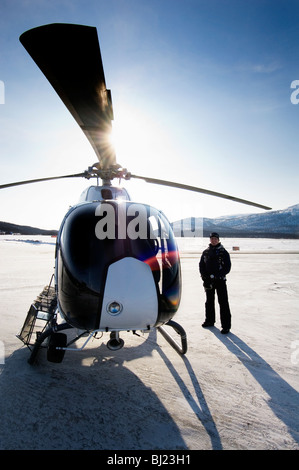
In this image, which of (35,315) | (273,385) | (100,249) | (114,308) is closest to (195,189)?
(100,249)

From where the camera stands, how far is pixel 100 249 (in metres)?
2.63

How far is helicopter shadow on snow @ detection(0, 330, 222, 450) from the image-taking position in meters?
2.17

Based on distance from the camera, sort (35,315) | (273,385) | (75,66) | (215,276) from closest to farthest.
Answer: (75,66)
(273,385)
(35,315)
(215,276)

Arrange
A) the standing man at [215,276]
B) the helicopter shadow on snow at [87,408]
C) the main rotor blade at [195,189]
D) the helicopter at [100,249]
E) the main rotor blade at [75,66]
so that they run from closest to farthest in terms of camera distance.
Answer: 1. the main rotor blade at [75,66]
2. the helicopter at [100,249]
3. the helicopter shadow on snow at [87,408]
4. the main rotor blade at [195,189]
5. the standing man at [215,276]

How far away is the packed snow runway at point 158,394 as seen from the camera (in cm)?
221

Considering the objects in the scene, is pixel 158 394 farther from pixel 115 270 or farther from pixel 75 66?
pixel 75 66

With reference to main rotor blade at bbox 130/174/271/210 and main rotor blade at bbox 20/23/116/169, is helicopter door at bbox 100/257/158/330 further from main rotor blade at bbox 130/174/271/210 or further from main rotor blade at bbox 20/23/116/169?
main rotor blade at bbox 130/174/271/210

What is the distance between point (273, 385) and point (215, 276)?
2356mm

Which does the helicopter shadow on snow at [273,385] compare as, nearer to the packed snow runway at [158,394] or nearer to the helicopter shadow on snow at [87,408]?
the packed snow runway at [158,394]

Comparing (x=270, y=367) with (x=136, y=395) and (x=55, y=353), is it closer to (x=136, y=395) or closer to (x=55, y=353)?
(x=136, y=395)

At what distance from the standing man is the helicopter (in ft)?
7.93

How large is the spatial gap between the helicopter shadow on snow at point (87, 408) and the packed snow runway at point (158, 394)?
0.03 feet

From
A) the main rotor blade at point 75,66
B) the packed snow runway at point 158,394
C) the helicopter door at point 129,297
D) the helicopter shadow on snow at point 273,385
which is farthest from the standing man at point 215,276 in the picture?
the main rotor blade at point 75,66
